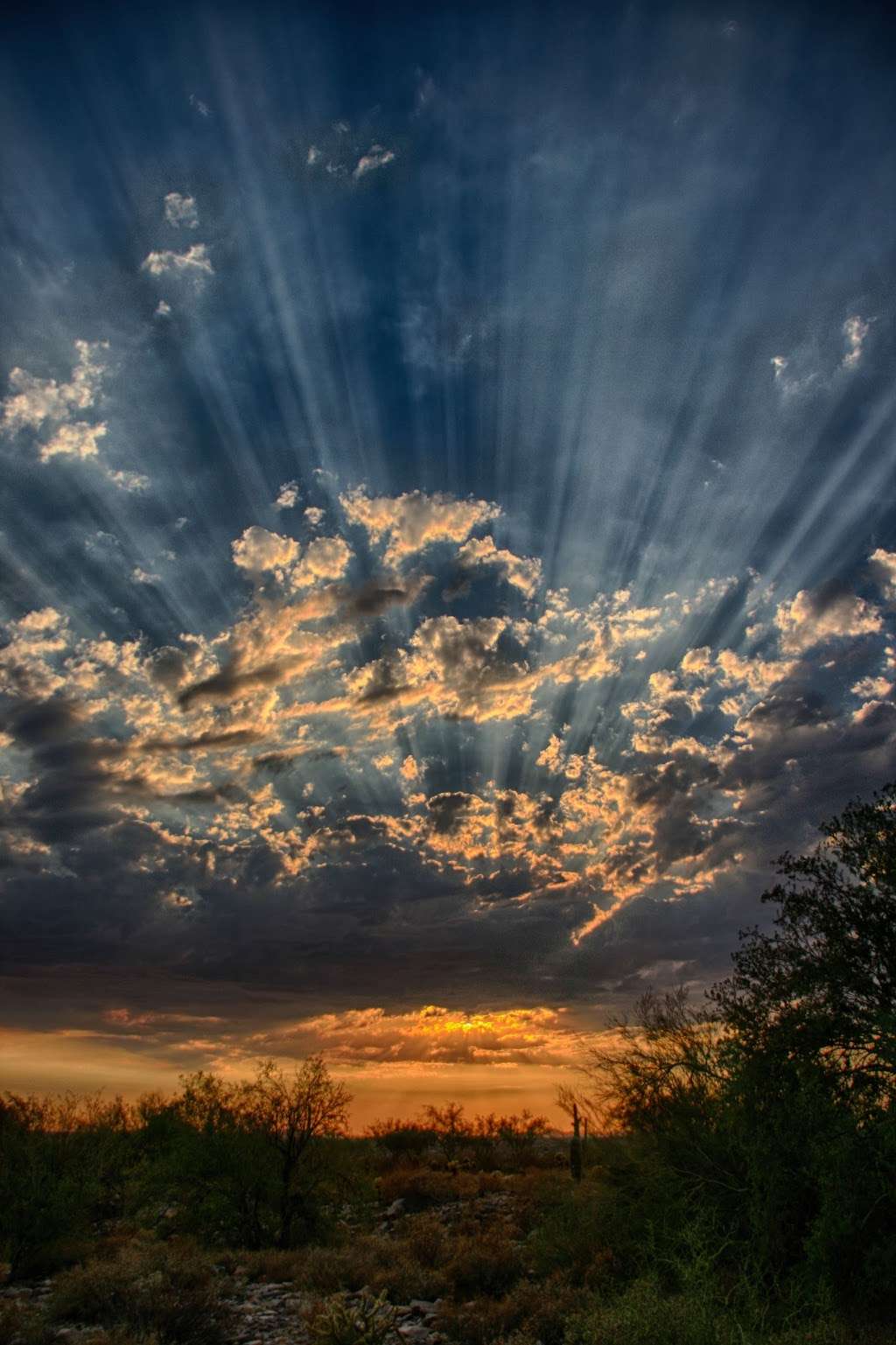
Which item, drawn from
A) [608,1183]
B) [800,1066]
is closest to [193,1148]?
[608,1183]

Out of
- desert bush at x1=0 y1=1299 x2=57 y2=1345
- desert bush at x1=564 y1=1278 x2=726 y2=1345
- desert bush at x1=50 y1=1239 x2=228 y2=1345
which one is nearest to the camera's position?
desert bush at x1=564 y1=1278 x2=726 y2=1345

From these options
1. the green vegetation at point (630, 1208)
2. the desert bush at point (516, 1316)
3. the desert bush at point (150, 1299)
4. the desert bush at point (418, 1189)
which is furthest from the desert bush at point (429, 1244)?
the desert bush at point (418, 1189)

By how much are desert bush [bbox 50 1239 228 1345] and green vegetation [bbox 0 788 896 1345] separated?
7 cm

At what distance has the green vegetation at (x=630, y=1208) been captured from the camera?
1609 centimetres

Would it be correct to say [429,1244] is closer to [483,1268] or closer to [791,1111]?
[483,1268]

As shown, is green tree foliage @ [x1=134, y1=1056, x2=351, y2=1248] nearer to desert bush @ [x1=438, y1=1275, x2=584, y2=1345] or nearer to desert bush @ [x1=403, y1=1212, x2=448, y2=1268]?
desert bush @ [x1=403, y1=1212, x2=448, y2=1268]

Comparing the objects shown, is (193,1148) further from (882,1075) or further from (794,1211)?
(882,1075)

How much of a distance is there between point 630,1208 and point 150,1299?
1289cm

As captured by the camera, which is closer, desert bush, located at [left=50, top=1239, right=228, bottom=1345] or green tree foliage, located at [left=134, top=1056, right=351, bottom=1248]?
desert bush, located at [left=50, top=1239, right=228, bottom=1345]

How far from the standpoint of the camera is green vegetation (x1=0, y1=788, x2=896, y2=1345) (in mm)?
16094

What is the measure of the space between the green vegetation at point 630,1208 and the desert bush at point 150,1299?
66 mm

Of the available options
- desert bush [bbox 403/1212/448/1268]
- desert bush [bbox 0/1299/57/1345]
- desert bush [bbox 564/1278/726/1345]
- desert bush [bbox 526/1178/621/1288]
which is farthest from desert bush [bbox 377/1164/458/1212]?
desert bush [bbox 564/1278/726/1345]

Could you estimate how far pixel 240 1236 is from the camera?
28.8 meters

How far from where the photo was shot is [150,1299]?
17938 millimetres
